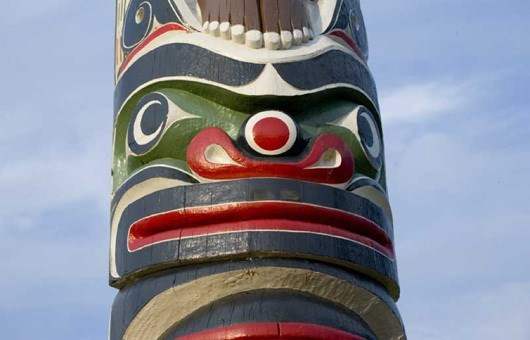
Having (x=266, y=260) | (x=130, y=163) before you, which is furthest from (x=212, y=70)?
(x=266, y=260)

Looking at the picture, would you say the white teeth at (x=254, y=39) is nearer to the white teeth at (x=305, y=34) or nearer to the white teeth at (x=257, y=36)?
the white teeth at (x=257, y=36)

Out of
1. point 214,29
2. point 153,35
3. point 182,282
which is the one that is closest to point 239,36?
point 214,29

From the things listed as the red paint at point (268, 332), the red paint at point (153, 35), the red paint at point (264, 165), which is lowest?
the red paint at point (268, 332)

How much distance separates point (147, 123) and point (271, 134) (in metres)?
0.75

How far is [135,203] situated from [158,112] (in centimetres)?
53

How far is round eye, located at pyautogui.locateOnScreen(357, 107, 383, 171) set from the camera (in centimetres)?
582

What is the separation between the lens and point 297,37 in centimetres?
586

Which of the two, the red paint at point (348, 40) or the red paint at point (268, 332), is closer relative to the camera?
the red paint at point (268, 332)

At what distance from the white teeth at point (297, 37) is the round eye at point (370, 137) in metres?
0.52

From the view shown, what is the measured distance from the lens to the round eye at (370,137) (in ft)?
19.1

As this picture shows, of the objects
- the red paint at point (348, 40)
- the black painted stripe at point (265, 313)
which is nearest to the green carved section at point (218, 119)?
the red paint at point (348, 40)

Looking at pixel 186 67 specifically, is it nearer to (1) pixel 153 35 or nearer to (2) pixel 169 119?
(2) pixel 169 119

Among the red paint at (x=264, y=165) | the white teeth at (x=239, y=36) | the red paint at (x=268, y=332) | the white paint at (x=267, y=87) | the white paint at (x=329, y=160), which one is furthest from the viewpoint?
the white teeth at (x=239, y=36)

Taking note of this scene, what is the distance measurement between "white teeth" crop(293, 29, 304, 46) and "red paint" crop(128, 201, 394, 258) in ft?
3.60
